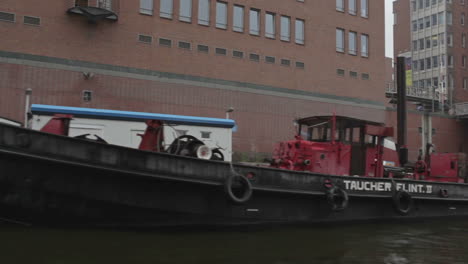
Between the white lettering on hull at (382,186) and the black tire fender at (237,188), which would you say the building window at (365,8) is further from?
the black tire fender at (237,188)

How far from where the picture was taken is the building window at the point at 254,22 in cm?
2536

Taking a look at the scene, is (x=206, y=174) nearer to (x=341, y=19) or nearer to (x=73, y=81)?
(x=73, y=81)

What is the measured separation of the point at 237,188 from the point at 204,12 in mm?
A: 17613

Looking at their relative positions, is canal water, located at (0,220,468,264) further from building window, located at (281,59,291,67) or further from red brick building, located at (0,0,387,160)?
building window, located at (281,59,291,67)

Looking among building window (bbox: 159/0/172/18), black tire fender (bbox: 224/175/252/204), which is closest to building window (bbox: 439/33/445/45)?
building window (bbox: 159/0/172/18)

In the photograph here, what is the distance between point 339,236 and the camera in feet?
27.6

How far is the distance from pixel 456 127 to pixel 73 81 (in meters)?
29.2

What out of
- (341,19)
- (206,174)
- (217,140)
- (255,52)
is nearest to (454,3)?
(341,19)

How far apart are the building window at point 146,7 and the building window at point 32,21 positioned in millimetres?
4801

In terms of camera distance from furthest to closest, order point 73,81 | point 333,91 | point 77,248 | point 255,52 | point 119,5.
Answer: point 333,91 → point 255,52 → point 119,5 → point 73,81 → point 77,248

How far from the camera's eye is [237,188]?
26.6 feet

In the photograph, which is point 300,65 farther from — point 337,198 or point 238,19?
point 337,198

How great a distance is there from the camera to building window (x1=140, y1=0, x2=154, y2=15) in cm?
2238

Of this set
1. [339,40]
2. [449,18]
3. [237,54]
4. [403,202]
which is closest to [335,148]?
[403,202]
